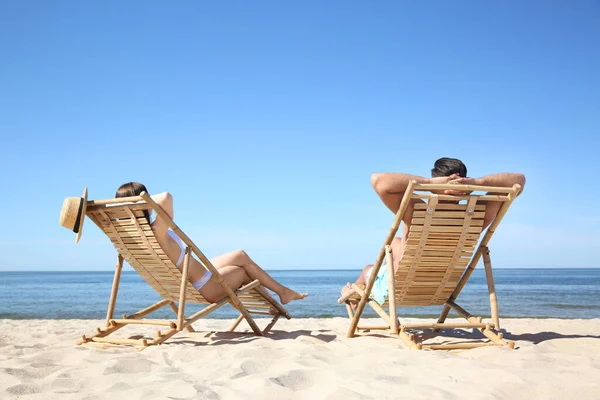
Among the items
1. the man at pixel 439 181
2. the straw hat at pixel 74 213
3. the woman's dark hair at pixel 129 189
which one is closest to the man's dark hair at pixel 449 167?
the man at pixel 439 181

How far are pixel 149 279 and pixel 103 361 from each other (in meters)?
1.54

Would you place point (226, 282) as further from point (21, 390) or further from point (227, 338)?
point (21, 390)

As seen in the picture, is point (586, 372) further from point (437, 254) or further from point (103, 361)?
point (103, 361)

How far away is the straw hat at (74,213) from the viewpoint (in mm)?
3963

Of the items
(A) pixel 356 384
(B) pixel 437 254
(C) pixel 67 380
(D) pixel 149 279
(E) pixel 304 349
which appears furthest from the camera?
(D) pixel 149 279

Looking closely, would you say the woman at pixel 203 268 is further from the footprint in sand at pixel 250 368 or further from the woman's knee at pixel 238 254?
the footprint in sand at pixel 250 368

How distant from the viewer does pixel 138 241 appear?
4172 millimetres

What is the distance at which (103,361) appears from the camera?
3.09m

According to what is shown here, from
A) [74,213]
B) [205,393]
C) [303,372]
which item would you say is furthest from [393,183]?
[74,213]

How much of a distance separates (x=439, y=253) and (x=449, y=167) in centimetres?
67

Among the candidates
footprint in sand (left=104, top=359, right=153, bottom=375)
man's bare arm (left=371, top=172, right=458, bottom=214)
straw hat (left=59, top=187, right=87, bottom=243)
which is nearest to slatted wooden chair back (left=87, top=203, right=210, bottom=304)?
straw hat (left=59, top=187, right=87, bottom=243)

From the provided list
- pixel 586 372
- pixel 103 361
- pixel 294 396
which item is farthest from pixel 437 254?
pixel 103 361

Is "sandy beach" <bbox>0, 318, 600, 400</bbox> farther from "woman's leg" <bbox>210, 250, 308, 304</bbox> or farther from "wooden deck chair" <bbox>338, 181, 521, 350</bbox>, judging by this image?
"woman's leg" <bbox>210, 250, 308, 304</bbox>

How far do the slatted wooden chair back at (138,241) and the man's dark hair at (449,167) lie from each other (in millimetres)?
2219
